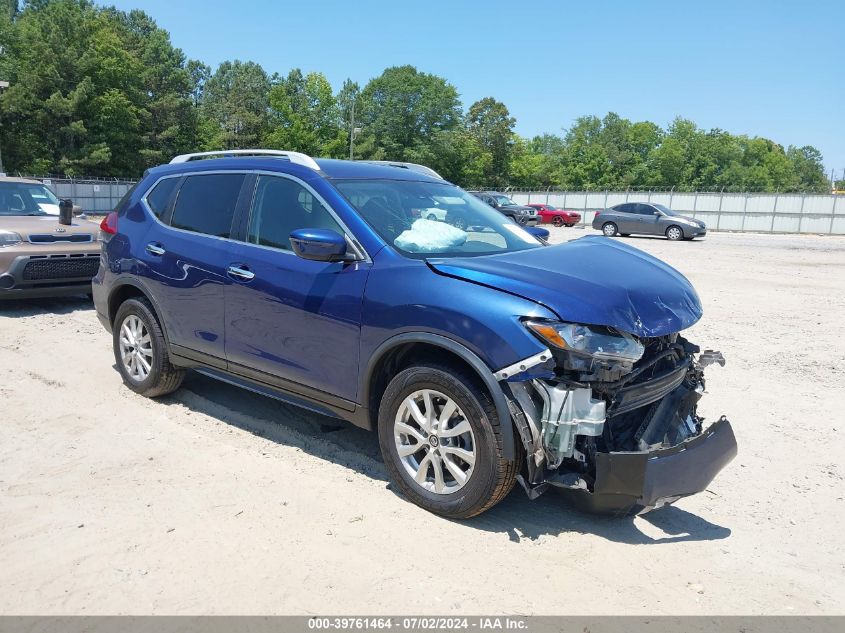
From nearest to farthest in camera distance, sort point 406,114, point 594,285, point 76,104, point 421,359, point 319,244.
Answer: point 594,285 < point 421,359 < point 319,244 < point 76,104 < point 406,114

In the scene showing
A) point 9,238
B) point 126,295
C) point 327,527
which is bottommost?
point 327,527

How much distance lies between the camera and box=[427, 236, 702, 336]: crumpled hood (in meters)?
3.27

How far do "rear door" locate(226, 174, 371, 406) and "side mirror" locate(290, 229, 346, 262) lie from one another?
122 mm

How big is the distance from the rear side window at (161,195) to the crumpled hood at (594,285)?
276 cm

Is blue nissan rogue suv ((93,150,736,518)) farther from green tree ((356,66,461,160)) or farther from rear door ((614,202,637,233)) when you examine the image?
green tree ((356,66,461,160))

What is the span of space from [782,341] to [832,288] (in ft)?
18.6

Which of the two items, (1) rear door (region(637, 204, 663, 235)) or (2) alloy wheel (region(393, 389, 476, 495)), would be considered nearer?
(2) alloy wheel (region(393, 389, 476, 495))

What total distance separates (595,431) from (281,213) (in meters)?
2.52

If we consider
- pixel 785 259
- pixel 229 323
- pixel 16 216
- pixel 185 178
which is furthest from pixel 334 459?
pixel 785 259

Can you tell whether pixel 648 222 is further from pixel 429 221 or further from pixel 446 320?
pixel 446 320

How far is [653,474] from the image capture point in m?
3.15

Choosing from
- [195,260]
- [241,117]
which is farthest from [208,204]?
[241,117]

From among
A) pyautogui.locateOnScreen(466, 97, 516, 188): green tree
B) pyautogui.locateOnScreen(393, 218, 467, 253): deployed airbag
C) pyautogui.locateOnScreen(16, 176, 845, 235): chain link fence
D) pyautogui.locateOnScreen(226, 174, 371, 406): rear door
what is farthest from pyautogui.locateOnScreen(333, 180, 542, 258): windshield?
pyautogui.locateOnScreen(466, 97, 516, 188): green tree

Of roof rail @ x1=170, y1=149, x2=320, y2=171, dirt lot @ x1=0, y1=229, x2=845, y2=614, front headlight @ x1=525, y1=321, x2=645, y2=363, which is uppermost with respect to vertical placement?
roof rail @ x1=170, y1=149, x2=320, y2=171
